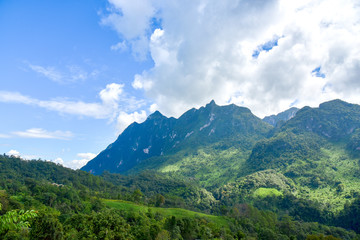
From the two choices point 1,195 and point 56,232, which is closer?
point 56,232

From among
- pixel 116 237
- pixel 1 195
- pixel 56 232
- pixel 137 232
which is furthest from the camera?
pixel 1 195

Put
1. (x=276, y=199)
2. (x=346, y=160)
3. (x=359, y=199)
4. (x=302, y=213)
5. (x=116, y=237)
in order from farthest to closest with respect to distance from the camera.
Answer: (x=346, y=160)
(x=276, y=199)
(x=302, y=213)
(x=359, y=199)
(x=116, y=237)

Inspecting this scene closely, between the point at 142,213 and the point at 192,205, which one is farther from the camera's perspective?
the point at 192,205

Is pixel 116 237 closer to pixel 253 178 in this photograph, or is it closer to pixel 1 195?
pixel 1 195

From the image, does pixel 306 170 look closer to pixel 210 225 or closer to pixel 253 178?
pixel 253 178

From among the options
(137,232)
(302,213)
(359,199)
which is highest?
(137,232)

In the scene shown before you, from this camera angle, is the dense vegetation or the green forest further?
the dense vegetation

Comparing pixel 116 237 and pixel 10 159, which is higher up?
pixel 10 159

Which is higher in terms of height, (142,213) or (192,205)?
(142,213)

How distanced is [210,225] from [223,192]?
9171cm

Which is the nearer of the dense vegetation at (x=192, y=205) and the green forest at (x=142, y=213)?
the green forest at (x=142, y=213)

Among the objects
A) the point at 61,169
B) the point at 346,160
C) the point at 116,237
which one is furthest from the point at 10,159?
the point at 346,160

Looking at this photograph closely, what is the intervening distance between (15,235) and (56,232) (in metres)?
8.75

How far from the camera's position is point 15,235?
3919cm
